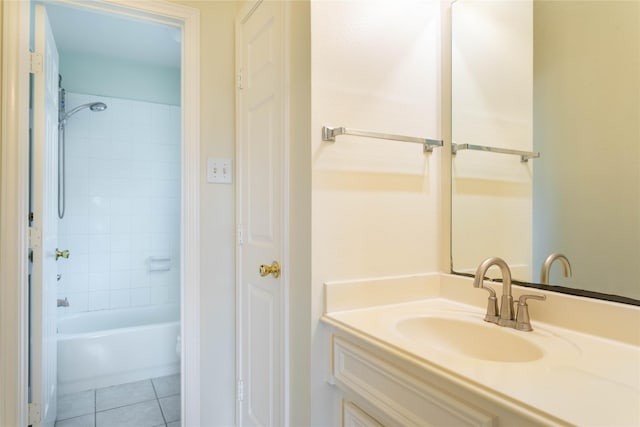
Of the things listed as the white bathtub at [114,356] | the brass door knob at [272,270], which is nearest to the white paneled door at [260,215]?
the brass door knob at [272,270]

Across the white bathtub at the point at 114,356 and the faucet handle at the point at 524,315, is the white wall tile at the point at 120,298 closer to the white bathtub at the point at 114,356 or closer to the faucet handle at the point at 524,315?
the white bathtub at the point at 114,356

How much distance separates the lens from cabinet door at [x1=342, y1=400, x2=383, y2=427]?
95 centimetres

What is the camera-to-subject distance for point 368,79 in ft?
4.03

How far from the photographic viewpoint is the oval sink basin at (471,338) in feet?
3.04

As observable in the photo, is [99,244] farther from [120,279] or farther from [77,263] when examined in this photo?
[120,279]

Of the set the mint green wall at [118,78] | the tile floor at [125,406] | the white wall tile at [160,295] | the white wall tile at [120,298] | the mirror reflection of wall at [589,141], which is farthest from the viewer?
the white wall tile at [160,295]

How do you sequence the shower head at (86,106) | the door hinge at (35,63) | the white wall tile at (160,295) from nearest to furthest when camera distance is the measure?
1. the door hinge at (35,63)
2. the shower head at (86,106)
3. the white wall tile at (160,295)

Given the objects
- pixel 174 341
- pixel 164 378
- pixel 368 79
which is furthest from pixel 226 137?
pixel 164 378

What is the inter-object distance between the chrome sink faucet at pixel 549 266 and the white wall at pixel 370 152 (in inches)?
14.9

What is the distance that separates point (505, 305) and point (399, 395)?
417 millimetres

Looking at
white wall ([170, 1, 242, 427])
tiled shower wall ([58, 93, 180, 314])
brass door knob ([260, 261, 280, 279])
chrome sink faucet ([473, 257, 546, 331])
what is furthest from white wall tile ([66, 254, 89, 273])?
chrome sink faucet ([473, 257, 546, 331])

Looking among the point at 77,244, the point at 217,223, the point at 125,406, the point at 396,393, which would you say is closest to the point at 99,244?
the point at 77,244

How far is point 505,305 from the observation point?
102cm

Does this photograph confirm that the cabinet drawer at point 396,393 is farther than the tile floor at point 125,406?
No
